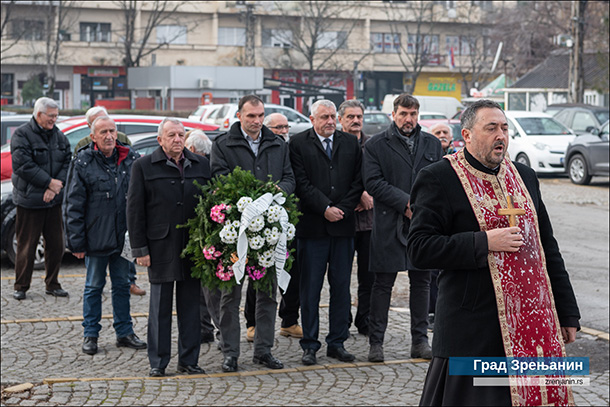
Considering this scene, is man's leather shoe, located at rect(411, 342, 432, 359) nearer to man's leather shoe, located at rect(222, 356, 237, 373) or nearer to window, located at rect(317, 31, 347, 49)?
man's leather shoe, located at rect(222, 356, 237, 373)

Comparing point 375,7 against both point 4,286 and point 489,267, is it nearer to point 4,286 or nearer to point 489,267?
point 4,286

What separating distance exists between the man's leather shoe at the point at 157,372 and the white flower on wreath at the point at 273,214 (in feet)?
4.88

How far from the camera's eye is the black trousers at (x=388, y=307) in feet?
26.9

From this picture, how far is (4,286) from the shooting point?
11578 millimetres

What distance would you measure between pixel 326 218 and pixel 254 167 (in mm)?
750

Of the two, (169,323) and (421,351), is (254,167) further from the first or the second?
(421,351)

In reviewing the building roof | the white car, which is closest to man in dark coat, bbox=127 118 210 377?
the white car

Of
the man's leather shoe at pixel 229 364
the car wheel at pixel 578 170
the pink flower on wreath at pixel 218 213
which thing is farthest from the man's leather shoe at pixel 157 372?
the car wheel at pixel 578 170

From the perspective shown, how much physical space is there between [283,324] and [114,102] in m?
54.0

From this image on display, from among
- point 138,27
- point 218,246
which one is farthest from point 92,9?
point 218,246

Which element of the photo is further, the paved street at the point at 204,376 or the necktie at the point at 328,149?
the necktie at the point at 328,149

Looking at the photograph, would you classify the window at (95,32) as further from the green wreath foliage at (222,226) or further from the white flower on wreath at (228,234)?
the white flower on wreath at (228,234)

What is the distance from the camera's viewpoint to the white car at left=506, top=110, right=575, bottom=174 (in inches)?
1038

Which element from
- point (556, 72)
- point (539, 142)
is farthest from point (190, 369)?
point (556, 72)
